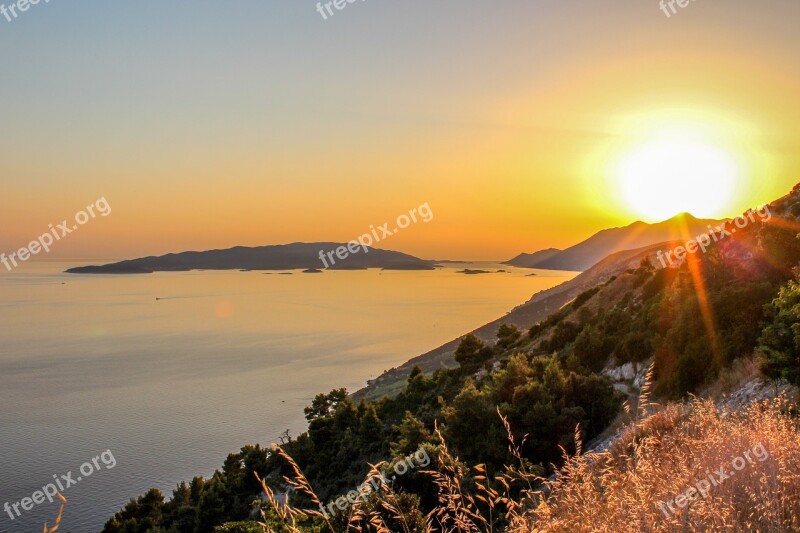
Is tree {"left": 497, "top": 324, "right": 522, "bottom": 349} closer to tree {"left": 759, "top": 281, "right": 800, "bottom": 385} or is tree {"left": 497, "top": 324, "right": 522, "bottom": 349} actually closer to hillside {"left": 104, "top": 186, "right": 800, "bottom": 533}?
hillside {"left": 104, "top": 186, "right": 800, "bottom": 533}

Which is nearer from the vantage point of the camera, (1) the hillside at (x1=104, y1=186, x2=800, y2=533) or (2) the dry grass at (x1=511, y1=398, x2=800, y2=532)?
(2) the dry grass at (x1=511, y1=398, x2=800, y2=532)

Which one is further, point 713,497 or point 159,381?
point 159,381

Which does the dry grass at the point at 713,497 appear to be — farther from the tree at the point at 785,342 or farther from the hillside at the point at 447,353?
the hillside at the point at 447,353

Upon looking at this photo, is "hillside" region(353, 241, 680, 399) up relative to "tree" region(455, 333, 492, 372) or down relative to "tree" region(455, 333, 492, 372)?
down

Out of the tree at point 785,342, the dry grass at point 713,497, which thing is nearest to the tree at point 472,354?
the tree at point 785,342

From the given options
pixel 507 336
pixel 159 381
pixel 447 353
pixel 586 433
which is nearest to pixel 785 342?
pixel 586 433

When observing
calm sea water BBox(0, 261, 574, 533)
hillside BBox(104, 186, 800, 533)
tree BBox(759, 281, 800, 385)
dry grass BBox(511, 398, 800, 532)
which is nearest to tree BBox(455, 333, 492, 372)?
hillside BBox(104, 186, 800, 533)

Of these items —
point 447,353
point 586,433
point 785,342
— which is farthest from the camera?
point 447,353

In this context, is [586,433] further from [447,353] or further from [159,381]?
[159,381]

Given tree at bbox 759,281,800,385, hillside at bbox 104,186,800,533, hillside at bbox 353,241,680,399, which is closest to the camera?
hillside at bbox 104,186,800,533

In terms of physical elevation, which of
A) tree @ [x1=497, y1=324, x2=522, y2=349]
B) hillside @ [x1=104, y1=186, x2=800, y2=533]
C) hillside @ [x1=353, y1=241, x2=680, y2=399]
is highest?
hillside @ [x1=104, y1=186, x2=800, y2=533]
